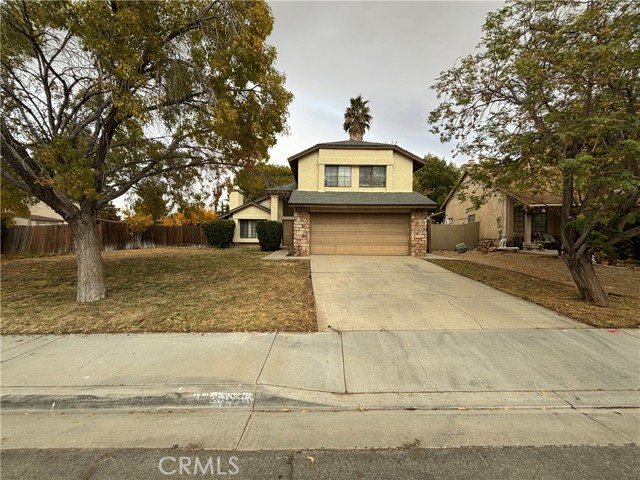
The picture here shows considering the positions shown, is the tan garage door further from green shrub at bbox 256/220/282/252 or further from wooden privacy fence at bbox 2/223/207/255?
wooden privacy fence at bbox 2/223/207/255

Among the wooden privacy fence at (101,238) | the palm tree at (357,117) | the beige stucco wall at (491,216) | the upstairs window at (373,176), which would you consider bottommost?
the wooden privacy fence at (101,238)

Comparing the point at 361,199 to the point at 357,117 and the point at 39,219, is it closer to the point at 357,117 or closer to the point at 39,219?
the point at 357,117

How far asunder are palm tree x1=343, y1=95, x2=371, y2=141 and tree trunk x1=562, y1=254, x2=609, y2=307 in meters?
20.7

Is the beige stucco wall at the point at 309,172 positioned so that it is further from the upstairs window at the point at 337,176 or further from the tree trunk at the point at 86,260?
the tree trunk at the point at 86,260

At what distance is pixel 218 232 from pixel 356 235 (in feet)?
34.7

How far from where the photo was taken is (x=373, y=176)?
16.1 meters

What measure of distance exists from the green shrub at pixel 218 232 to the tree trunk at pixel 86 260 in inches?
538

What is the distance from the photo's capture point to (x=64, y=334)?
514cm

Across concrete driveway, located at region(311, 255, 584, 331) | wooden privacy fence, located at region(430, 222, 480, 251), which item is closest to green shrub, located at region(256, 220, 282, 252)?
concrete driveway, located at region(311, 255, 584, 331)

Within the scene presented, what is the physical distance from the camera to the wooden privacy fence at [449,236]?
20641 mm

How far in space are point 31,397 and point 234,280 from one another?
5.77 metres

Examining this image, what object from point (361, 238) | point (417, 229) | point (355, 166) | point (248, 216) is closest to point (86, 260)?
point (361, 238)

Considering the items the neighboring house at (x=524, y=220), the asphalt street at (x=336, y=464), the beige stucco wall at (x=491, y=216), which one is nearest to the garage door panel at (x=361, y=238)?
the neighboring house at (x=524, y=220)

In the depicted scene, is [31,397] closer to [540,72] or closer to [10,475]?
[10,475]
